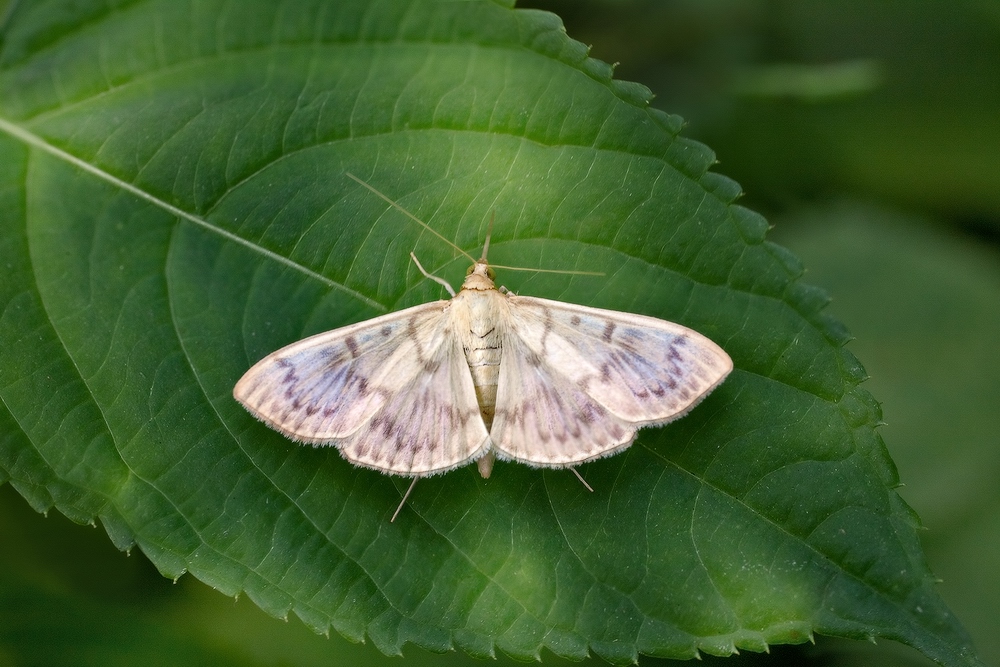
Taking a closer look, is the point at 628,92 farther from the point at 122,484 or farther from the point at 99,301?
the point at 122,484

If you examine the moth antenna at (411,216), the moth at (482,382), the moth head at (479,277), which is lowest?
the moth at (482,382)

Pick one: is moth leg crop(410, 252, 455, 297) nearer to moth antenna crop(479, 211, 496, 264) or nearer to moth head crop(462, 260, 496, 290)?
moth head crop(462, 260, 496, 290)

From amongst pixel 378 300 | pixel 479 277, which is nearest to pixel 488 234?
pixel 479 277

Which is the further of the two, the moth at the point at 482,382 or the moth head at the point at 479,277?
the moth head at the point at 479,277

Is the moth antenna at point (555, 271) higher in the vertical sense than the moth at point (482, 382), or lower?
higher

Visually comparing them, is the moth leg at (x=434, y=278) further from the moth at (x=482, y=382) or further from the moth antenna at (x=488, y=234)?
the moth antenna at (x=488, y=234)

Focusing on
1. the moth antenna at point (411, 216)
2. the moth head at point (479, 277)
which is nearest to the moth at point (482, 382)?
the moth head at point (479, 277)

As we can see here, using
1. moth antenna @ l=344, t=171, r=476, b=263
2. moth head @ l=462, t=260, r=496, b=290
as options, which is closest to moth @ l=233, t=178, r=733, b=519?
moth head @ l=462, t=260, r=496, b=290

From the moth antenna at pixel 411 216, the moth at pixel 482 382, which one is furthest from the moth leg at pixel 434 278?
the moth antenna at pixel 411 216

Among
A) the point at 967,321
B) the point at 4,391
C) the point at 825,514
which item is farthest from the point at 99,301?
the point at 967,321
